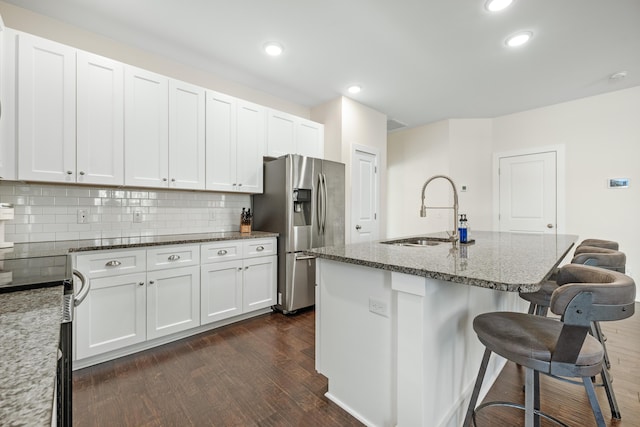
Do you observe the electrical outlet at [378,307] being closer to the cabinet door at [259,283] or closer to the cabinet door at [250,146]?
the cabinet door at [259,283]

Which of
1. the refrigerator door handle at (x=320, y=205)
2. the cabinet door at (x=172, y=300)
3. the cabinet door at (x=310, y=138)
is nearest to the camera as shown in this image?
the cabinet door at (x=172, y=300)

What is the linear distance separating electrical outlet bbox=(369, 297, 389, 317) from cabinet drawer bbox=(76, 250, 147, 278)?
6.07 ft

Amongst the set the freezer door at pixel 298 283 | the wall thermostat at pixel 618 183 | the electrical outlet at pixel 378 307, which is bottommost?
the freezer door at pixel 298 283

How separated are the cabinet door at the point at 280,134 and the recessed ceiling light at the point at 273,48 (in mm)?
712

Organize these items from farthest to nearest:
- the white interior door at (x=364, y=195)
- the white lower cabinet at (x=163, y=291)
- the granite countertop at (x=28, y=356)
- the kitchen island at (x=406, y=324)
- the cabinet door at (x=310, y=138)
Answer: the white interior door at (x=364, y=195) < the cabinet door at (x=310, y=138) < the white lower cabinet at (x=163, y=291) < the kitchen island at (x=406, y=324) < the granite countertop at (x=28, y=356)

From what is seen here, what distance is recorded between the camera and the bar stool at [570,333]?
91cm

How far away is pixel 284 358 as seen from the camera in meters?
2.12

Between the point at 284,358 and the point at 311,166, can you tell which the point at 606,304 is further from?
the point at 311,166

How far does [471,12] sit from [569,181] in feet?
10.4

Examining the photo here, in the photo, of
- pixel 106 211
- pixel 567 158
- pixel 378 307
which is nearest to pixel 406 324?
pixel 378 307

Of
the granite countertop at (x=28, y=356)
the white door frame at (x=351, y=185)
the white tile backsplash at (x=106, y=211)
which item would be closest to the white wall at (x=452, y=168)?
the white door frame at (x=351, y=185)

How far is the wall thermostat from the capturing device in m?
3.52

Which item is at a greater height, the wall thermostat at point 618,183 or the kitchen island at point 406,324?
the wall thermostat at point 618,183

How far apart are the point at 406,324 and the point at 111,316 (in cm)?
214
